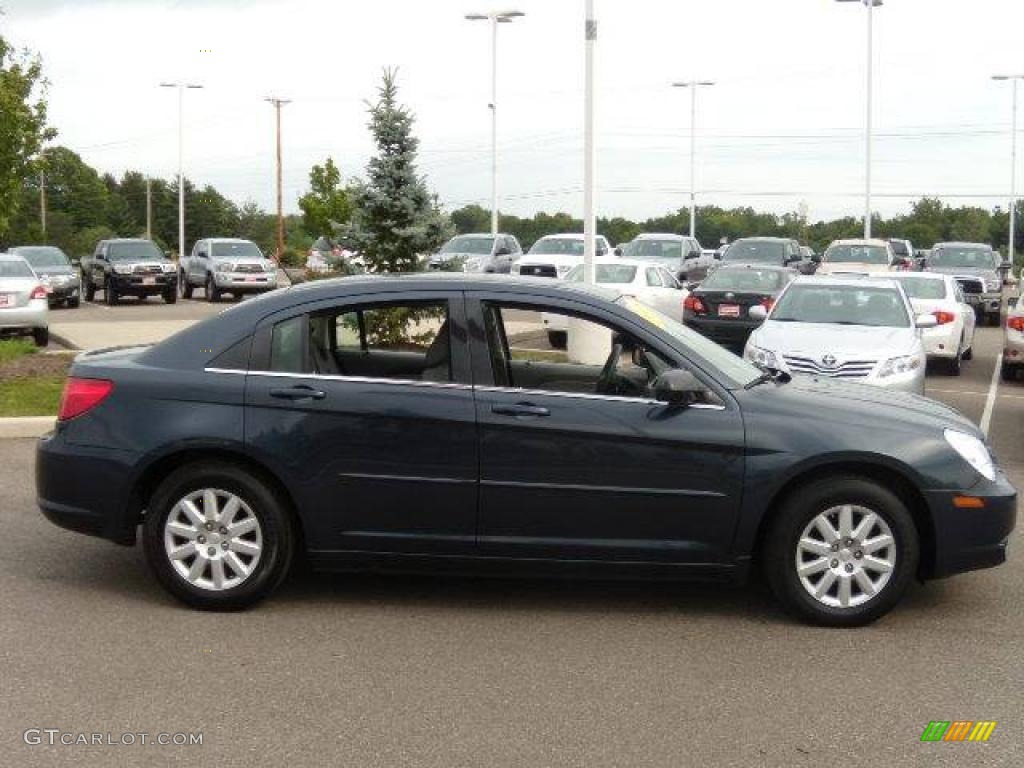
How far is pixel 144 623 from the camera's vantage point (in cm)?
661

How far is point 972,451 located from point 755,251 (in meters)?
27.3

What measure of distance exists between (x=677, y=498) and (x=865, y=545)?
91 cm

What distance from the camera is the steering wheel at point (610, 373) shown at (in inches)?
268

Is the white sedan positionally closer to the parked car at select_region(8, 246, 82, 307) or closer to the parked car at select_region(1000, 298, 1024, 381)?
the parked car at select_region(1000, 298, 1024, 381)

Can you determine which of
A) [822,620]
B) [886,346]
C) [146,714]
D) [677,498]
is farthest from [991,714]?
[886,346]

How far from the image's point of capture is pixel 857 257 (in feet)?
109

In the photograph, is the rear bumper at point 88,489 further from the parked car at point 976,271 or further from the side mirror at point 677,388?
the parked car at point 976,271

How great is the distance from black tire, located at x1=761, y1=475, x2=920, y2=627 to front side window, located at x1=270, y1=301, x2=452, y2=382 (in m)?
1.77

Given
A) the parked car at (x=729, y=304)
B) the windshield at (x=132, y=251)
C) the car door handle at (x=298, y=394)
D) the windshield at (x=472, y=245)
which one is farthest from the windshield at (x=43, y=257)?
the car door handle at (x=298, y=394)

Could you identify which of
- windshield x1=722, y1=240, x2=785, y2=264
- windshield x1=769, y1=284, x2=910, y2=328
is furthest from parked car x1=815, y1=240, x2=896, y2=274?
windshield x1=769, y1=284, x2=910, y2=328

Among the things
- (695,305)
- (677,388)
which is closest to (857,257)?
(695,305)

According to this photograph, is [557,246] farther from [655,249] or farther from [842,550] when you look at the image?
[842,550]

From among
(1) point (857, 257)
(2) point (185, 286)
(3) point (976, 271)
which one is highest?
(1) point (857, 257)

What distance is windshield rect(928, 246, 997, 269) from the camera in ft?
110
